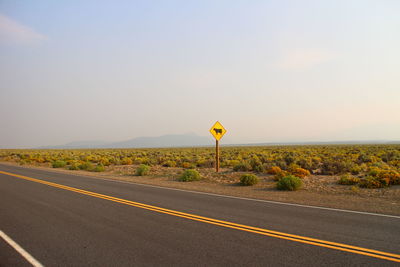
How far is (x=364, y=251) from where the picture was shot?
198 inches

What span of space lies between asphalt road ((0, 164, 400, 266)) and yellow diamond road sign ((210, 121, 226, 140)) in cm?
942

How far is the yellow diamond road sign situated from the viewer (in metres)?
19.0

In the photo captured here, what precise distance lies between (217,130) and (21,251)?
14.8 meters

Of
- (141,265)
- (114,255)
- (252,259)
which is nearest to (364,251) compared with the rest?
(252,259)

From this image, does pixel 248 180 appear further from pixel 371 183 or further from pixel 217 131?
pixel 371 183

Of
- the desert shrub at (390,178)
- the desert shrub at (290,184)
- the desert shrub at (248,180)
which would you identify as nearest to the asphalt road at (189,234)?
the desert shrub at (290,184)

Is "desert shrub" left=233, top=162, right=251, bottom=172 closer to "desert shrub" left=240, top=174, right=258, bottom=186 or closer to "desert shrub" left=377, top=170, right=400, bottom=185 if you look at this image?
"desert shrub" left=240, top=174, right=258, bottom=186

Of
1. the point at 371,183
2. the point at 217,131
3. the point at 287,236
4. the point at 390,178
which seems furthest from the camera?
the point at 217,131

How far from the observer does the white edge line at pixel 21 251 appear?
15.7 ft

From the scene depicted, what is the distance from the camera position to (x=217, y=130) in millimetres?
19219

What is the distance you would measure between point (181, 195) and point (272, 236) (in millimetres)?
6027

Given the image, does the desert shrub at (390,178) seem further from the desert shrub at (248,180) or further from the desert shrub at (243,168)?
the desert shrub at (243,168)

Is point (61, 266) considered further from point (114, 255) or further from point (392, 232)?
point (392, 232)

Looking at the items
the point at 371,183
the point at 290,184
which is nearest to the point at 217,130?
the point at 290,184
